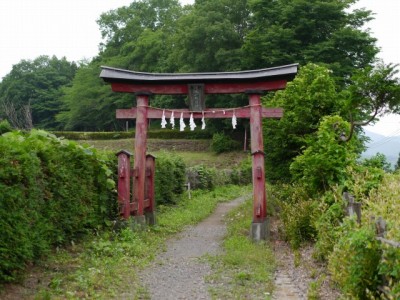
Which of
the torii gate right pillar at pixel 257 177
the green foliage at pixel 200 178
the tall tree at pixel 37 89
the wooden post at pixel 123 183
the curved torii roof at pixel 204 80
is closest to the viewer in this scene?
the torii gate right pillar at pixel 257 177

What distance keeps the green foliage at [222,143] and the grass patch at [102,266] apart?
93.1 ft

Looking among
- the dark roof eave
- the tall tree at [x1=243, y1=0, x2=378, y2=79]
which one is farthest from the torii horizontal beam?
the tall tree at [x1=243, y1=0, x2=378, y2=79]

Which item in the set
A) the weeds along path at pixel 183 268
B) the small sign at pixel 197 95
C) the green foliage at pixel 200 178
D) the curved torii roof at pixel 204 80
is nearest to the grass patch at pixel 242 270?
the weeds along path at pixel 183 268

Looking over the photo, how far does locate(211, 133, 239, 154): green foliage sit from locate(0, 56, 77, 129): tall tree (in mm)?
40659

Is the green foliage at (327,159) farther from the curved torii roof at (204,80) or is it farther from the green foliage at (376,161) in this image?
the curved torii roof at (204,80)

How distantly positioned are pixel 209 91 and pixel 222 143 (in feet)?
95.7

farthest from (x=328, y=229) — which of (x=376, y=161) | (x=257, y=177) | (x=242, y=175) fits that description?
(x=242, y=175)

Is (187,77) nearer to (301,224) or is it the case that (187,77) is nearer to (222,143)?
(301,224)

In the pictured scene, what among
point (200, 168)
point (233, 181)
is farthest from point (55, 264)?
point (233, 181)

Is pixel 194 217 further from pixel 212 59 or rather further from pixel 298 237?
pixel 212 59

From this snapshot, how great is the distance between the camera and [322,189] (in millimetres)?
11438

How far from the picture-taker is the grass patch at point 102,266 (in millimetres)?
6703

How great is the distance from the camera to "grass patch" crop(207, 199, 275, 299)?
7016mm

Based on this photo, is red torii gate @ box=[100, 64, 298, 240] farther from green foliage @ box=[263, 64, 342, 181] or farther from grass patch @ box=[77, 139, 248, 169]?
grass patch @ box=[77, 139, 248, 169]
